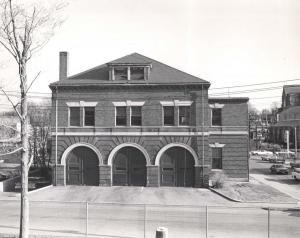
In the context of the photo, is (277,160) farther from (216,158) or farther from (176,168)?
(176,168)

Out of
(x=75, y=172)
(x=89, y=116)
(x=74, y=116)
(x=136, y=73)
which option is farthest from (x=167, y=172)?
(x=74, y=116)

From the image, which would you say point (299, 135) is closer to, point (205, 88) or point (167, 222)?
point (205, 88)

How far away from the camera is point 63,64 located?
31.1m

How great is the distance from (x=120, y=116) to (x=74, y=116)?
4.21 metres

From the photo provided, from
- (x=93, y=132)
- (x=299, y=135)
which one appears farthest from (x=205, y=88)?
(x=299, y=135)

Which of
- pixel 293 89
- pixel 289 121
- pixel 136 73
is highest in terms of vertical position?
pixel 293 89

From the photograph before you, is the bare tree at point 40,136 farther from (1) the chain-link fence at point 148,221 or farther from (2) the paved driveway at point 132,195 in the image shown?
(1) the chain-link fence at point 148,221

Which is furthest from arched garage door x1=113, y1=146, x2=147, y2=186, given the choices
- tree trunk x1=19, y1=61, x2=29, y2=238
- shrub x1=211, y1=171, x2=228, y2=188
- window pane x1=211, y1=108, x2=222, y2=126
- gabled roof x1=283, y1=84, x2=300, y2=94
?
gabled roof x1=283, y1=84, x2=300, y2=94

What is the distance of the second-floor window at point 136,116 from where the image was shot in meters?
29.1

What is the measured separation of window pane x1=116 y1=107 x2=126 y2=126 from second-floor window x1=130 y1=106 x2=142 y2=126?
2.38ft

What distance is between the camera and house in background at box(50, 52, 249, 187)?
28453 millimetres

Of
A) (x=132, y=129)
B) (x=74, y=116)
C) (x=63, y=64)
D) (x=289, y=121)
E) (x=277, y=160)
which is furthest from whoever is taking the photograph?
(x=289, y=121)

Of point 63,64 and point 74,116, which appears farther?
point 63,64

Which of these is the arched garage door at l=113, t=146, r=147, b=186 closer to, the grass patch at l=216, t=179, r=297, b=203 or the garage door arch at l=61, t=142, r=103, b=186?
the garage door arch at l=61, t=142, r=103, b=186
